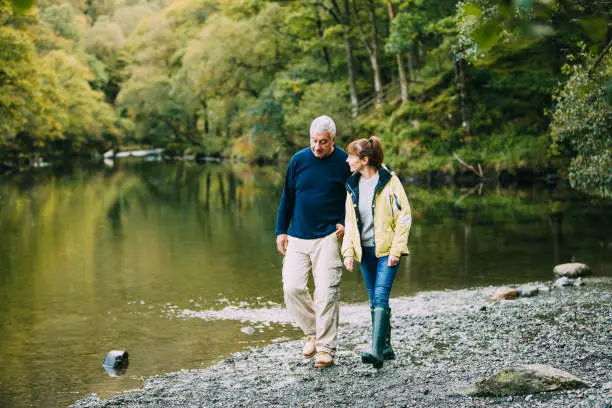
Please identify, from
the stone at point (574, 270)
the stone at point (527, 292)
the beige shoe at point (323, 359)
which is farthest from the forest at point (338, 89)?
the beige shoe at point (323, 359)

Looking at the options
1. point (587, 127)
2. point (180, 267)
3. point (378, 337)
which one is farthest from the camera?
point (180, 267)

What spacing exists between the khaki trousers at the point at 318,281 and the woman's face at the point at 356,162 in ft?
2.42

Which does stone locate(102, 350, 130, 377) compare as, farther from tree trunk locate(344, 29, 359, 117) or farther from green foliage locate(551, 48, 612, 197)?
tree trunk locate(344, 29, 359, 117)

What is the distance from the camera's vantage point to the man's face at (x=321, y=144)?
7.05 meters

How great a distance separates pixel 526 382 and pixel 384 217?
6.44 ft

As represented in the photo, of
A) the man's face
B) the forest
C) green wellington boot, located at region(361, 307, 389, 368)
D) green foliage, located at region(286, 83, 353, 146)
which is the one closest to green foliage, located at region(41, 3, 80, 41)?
the forest

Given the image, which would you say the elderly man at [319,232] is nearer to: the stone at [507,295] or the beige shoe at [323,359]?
the beige shoe at [323,359]

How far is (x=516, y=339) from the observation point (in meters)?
8.02

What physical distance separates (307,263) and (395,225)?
3.41 feet

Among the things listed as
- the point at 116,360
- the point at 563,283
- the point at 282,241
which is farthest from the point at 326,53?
the point at 282,241

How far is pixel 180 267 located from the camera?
51.9ft

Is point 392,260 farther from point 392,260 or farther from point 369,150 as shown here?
point 369,150

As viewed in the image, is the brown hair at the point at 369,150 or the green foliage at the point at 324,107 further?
the green foliage at the point at 324,107

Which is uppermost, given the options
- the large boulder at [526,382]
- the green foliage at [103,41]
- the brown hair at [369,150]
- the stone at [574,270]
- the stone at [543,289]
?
the green foliage at [103,41]
